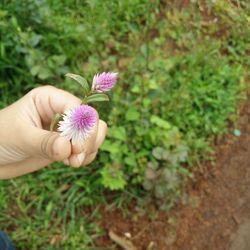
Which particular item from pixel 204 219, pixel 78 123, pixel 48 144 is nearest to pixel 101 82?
pixel 78 123

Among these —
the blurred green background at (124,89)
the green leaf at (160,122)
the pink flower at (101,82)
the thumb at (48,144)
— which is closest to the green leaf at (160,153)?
the blurred green background at (124,89)

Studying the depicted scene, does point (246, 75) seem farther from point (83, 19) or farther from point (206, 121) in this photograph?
point (83, 19)

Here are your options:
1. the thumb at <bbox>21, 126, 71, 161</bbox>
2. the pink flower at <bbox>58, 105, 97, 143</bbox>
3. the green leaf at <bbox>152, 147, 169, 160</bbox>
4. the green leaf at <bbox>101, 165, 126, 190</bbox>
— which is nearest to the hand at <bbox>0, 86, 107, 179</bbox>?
the thumb at <bbox>21, 126, 71, 161</bbox>

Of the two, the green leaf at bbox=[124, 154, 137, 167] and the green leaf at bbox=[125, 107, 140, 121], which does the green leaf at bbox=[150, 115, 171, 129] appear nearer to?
the green leaf at bbox=[125, 107, 140, 121]

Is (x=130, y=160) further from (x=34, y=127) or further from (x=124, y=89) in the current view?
(x=34, y=127)

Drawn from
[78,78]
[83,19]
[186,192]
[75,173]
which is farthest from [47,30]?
[78,78]

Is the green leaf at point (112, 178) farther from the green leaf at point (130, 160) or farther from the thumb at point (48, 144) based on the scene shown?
the thumb at point (48, 144)
